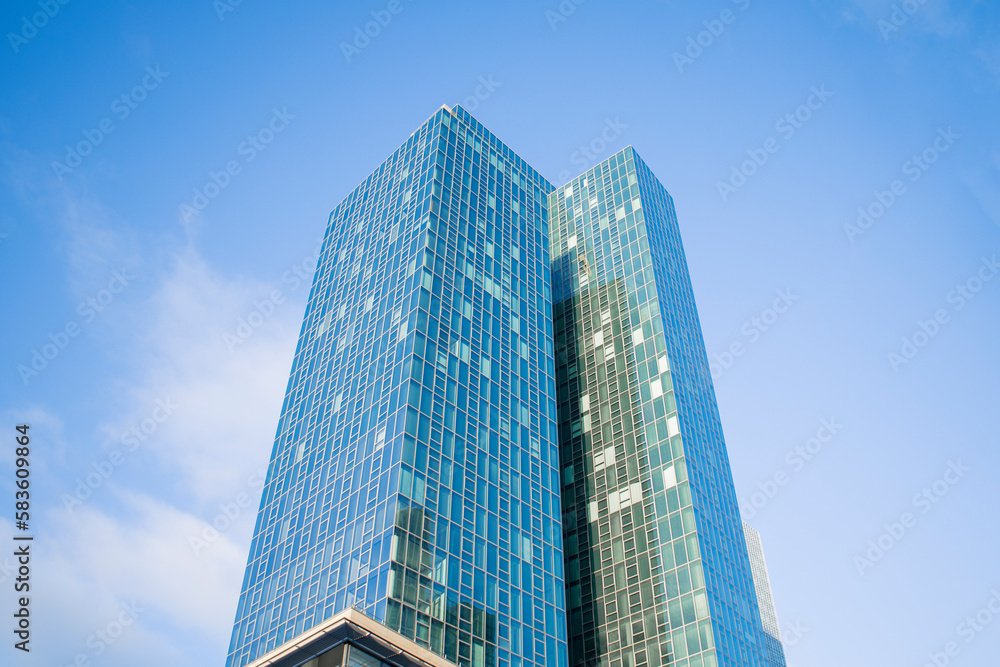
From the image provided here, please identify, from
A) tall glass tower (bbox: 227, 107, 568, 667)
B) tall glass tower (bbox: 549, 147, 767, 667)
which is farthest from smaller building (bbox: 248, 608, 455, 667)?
tall glass tower (bbox: 549, 147, 767, 667)

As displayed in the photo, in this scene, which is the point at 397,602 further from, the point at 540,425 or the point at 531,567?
the point at 540,425

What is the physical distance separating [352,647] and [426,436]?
19.2 meters

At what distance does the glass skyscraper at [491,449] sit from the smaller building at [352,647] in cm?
18

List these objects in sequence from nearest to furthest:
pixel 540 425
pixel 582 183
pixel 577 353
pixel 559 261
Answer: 1. pixel 540 425
2. pixel 577 353
3. pixel 559 261
4. pixel 582 183

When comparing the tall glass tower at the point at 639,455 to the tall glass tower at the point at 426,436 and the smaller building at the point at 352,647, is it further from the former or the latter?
the smaller building at the point at 352,647

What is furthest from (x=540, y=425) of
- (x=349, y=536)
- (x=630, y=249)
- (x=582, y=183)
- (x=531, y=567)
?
(x=582, y=183)

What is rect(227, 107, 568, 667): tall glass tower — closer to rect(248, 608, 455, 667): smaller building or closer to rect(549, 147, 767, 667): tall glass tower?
rect(248, 608, 455, 667): smaller building

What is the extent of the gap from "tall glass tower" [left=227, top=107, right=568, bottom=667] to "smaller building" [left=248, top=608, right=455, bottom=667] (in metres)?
1.90

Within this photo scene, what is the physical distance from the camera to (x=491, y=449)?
68500 mm

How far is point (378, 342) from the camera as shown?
72562 mm

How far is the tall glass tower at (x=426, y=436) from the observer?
56.4 m

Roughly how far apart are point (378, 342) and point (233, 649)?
28.7 meters

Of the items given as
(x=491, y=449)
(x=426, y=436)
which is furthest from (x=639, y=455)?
(x=426, y=436)

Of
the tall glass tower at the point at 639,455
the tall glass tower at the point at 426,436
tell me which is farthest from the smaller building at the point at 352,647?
the tall glass tower at the point at 639,455
